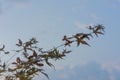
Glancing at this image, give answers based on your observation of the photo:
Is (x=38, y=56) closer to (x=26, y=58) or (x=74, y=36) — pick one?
(x=26, y=58)

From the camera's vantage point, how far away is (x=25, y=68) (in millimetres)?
5699

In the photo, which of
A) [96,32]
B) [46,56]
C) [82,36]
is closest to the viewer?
[46,56]

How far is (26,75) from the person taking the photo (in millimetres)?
5590

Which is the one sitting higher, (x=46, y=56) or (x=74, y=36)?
(x=74, y=36)

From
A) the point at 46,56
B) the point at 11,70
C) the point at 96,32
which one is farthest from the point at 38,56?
the point at 96,32

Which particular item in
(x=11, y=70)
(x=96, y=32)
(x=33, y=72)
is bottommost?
(x=33, y=72)

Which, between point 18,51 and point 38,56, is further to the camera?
point 18,51

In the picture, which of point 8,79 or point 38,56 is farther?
point 8,79

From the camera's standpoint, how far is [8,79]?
6.20m

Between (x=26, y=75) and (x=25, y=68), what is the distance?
6.5 inches

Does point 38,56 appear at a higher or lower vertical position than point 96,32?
lower

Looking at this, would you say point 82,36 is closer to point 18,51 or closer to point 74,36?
point 74,36

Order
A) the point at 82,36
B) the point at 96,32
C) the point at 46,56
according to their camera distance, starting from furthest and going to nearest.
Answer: the point at 96,32 < the point at 82,36 < the point at 46,56

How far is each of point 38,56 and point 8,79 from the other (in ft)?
3.55
